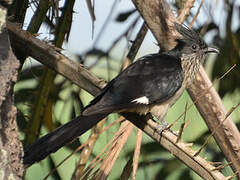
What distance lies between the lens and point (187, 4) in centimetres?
219

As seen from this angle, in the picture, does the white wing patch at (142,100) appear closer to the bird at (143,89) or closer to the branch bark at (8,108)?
the bird at (143,89)

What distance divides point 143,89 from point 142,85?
0.10 feet

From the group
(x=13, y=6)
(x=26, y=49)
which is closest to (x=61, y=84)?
(x=13, y=6)

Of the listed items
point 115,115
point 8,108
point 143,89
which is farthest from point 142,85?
point 8,108

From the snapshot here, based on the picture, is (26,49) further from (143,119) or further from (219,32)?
(219,32)

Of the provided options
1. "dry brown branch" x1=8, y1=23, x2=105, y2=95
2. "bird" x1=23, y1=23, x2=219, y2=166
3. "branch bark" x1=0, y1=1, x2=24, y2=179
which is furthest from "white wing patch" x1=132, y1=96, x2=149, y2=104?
"branch bark" x1=0, y1=1, x2=24, y2=179

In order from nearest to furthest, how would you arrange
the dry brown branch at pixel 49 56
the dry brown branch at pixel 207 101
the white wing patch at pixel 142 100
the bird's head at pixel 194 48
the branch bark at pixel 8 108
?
the branch bark at pixel 8 108 < the dry brown branch at pixel 49 56 < the dry brown branch at pixel 207 101 < the white wing patch at pixel 142 100 < the bird's head at pixel 194 48

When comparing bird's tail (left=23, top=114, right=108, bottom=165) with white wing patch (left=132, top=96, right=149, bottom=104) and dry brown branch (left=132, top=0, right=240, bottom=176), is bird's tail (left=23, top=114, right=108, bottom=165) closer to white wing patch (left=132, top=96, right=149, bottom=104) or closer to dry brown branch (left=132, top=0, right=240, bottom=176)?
white wing patch (left=132, top=96, right=149, bottom=104)

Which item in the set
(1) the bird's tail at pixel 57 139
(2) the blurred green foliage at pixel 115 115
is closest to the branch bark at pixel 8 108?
(1) the bird's tail at pixel 57 139

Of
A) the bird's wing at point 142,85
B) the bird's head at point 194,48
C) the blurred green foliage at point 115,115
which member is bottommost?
the blurred green foliage at point 115,115

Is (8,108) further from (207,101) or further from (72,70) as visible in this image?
(207,101)

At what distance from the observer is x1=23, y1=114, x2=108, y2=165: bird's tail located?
1.62 m

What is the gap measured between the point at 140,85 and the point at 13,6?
2.40 ft

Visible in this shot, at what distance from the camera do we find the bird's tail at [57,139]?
1615 mm
